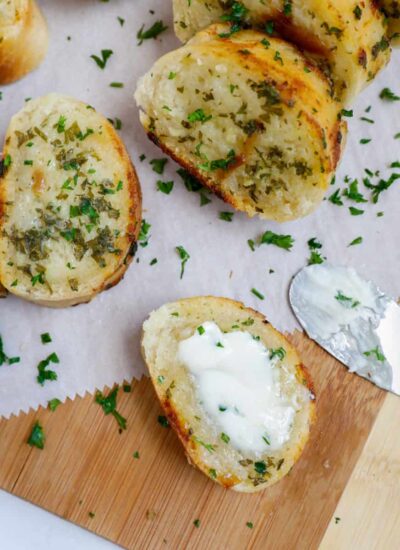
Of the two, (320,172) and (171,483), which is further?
(171,483)

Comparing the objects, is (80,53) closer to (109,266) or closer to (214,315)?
(109,266)

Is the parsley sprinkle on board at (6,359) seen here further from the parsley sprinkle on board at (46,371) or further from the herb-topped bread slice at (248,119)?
the herb-topped bread slice at (248,119)

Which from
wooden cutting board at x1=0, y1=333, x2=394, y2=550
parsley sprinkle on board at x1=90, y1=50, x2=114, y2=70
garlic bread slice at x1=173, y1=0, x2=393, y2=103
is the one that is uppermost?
garlic bread slice at x1=173, y1=0, x2=393, y2=103

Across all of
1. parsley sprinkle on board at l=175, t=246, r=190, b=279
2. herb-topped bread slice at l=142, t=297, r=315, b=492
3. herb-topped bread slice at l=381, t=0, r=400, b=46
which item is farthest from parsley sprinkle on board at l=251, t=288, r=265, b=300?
herb-topped bread slice at l=381, t=0, r=400, b=46

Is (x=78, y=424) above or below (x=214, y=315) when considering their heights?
below

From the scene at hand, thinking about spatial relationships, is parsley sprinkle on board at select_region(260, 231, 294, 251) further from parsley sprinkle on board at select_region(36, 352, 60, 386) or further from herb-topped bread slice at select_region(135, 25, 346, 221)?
parsley sprinkle on board at select_region(36, 352, 60, 386)

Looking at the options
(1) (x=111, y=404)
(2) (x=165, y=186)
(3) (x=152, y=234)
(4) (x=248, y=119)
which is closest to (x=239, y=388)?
(1) (x=111, y=404)

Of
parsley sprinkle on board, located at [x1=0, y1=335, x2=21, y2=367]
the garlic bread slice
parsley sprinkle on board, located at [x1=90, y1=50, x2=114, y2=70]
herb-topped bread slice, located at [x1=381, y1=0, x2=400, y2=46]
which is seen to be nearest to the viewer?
the garlic bread slice

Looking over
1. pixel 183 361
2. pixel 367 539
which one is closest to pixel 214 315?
pixel 183 361
